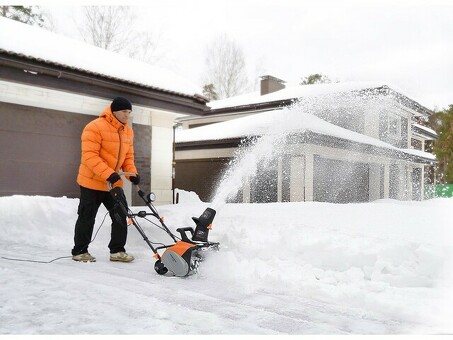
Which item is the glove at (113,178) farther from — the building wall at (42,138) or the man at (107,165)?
the building wall at (42,138)

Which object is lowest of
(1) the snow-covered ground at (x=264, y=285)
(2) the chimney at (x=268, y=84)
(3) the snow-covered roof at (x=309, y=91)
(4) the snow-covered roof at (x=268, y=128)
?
(1) the snow-covered ground at (x=264, y=285)

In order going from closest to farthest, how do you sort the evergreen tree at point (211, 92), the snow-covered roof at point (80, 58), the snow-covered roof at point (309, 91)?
the snow-covered roof at point (80, 58)
the snow-covered roof at point (309, 91)
the evergreen tree at point (211, 92)

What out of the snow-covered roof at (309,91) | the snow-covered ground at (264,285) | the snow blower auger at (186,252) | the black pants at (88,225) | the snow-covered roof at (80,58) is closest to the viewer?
the snow-covered ground at (264,285)

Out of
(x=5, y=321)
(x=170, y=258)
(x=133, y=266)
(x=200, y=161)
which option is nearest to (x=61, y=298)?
(x=5, y=321)

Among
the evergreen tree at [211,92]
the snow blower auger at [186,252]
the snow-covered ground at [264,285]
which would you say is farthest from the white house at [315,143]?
the evergreen tree at [211,92]

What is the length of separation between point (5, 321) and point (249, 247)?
8.55 feet

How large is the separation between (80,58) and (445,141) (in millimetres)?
35077

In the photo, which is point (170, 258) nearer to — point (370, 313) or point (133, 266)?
point (133, 266)

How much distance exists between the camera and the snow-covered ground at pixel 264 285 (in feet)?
9.21

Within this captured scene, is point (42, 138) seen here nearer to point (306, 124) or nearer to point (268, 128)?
point (268, 128)

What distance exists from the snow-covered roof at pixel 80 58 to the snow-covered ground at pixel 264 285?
420cm

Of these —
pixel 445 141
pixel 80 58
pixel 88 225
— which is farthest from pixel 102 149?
pixel 445 141

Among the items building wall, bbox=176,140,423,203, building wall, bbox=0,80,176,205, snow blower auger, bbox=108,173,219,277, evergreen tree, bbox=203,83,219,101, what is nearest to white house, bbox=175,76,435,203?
building wall, bbox=176,140,423,203

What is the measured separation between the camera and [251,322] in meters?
2.85
